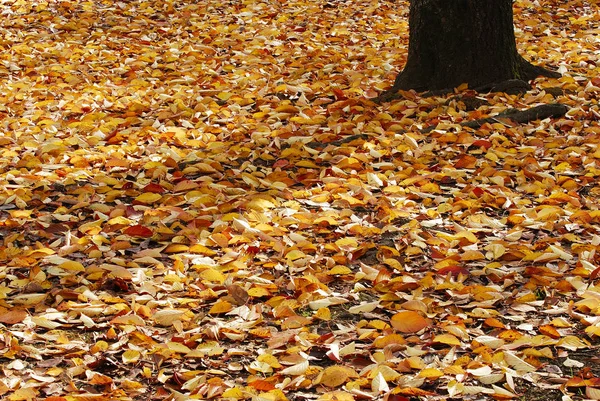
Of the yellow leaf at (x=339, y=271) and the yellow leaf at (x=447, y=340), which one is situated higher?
the yellow leaf at (x=339, y=271)

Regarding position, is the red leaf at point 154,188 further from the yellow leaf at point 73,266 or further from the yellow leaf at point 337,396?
the yellow leaf at point 337,396

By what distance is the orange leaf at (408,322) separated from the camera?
291cm

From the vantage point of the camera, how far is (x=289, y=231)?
3.72 meters

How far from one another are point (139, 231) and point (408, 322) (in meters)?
1.45

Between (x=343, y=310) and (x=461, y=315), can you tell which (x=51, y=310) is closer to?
(x=343, y=310)

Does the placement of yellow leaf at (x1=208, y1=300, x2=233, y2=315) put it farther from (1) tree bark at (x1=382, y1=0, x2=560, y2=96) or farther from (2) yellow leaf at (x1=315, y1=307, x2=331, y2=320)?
(1) tree bark at (x1=382, y1=0, x2=560, y2=96)

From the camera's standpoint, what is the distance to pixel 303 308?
3.12 meters

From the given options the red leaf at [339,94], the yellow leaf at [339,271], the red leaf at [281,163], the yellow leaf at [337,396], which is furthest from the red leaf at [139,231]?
the red leaf at [339,94]

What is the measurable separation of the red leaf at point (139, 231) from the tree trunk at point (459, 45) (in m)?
2.47

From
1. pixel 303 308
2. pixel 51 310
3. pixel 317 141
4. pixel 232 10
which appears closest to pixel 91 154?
pixel 317 141

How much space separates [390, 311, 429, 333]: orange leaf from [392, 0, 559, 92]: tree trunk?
9.22 feet

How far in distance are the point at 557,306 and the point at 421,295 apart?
533 millimetres

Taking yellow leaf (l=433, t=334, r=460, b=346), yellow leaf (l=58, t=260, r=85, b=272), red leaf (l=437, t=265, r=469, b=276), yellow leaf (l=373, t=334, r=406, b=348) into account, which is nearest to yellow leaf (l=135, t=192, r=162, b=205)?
yellow leaf (l=58, t=260, r=85, b=272)

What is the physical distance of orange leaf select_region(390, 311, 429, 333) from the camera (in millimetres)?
2910
